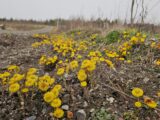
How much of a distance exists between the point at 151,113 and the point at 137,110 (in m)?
0.13

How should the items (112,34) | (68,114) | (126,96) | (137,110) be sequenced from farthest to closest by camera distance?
(112,34)
(126,96)
(137,110)
(68,114)

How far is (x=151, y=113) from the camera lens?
2125 mm

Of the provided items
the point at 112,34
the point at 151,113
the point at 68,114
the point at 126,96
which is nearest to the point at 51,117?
the point at 68,114

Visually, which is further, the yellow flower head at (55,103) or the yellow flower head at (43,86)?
the yellow flower head at (43,86)

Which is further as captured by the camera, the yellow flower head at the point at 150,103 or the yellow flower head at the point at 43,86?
the yellow flower head at the point at 43,86

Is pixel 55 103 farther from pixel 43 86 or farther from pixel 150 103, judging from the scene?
pixel 150 103

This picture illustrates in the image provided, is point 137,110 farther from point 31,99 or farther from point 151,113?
point 31,99

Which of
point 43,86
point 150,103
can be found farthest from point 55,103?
point 150,103

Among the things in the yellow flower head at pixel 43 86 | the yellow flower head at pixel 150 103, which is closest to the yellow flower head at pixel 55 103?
the yellow flower head at pixel 43 86

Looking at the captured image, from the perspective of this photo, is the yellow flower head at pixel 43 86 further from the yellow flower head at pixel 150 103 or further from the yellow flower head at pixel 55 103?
the yellow flower head at pixel 150 103

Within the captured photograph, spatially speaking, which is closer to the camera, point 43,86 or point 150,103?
point 150,103

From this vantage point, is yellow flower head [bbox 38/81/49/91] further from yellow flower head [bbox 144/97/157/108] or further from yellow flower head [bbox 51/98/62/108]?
yellow flower head [bbox 144/97/157/108]

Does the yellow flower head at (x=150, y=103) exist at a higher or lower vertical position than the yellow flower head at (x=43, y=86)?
lower

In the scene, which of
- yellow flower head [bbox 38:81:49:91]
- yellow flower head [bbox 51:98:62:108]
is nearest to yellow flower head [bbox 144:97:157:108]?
yellow flower head [bbox 51:98:62:108]
